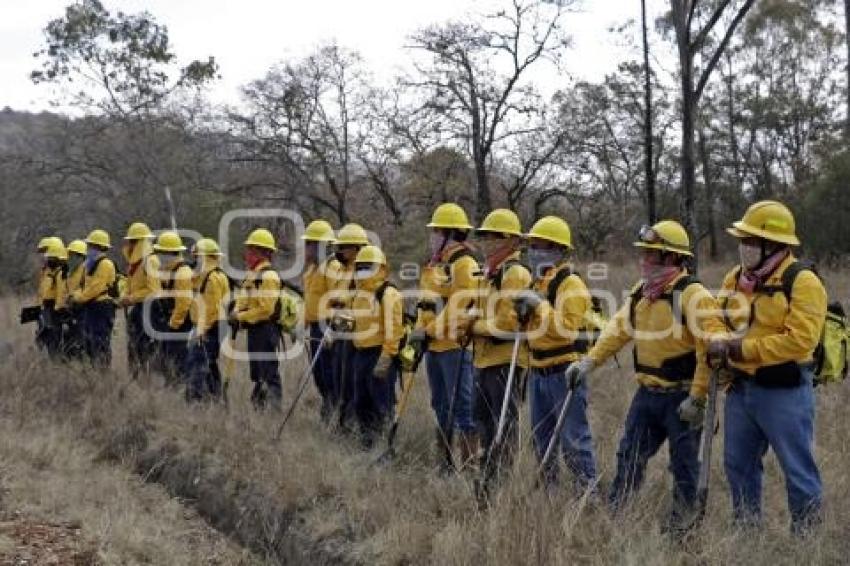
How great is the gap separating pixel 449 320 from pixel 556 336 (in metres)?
0.94

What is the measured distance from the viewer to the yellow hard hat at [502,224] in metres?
5.82

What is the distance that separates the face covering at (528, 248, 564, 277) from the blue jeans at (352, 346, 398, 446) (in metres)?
1.96

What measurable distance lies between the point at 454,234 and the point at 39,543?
3.45m

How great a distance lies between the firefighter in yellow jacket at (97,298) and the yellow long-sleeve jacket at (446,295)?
5395 mm

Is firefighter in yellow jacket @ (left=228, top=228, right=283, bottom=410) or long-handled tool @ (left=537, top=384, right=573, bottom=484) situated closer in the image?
Answer: long-handled tool @ (left=537, top=384, right=573, bottom=484)

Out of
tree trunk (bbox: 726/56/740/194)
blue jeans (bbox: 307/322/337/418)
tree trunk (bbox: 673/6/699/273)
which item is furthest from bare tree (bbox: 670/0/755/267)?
tree trunk (bbox: 726/56/740/194)

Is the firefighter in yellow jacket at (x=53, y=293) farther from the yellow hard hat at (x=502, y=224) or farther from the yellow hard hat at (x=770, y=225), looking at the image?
the yellow hard hat at (x=770, y=225)

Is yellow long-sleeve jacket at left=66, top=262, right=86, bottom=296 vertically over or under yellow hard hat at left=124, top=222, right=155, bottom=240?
under

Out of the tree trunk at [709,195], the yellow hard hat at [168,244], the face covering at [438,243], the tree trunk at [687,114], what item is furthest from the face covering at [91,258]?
the tree trunk at [709,195]

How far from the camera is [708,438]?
14.5ft

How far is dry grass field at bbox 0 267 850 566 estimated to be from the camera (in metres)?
4.17

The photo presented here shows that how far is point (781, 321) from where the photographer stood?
445cm

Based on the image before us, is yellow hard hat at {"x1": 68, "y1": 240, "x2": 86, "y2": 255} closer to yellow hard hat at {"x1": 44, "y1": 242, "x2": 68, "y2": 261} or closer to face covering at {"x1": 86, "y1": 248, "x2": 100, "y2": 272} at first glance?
yellow hard hat at {"x1": 44, "y1": 242, "x2": 68, "y2": 261}

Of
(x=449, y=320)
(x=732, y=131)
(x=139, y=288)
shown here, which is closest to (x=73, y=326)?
(x=139, y=288)
